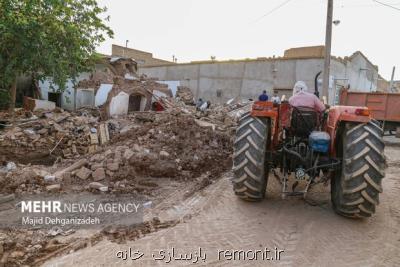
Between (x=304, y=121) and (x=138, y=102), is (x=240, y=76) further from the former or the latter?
(x=304, y=121)

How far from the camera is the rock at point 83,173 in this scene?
6.29 m

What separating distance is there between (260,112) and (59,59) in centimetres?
929

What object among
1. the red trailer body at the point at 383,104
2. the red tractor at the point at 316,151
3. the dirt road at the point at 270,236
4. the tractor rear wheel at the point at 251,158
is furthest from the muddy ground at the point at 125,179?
the red trailer body at the point at 383,104

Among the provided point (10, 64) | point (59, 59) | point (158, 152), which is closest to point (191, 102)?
point (59, 59)

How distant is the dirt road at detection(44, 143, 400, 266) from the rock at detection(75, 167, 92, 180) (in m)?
2.25

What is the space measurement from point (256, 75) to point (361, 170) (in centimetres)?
1818

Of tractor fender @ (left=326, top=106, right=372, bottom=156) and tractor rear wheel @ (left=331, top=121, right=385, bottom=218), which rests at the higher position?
tractor fender @ (left=326, top=106, right=372, bottom=156)

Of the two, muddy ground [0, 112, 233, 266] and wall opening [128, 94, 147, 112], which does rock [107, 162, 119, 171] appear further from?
wall opening [128, 94, 147, 112]

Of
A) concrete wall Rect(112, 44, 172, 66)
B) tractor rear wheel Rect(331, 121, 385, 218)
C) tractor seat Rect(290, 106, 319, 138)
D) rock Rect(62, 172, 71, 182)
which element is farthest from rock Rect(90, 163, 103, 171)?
concrete wall Rect(112, 44, 172, 66)

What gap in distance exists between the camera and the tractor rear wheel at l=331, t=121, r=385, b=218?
4.01 metres

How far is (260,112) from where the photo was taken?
4684 mm

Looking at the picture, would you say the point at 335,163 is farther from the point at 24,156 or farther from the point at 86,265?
the point at 24,156

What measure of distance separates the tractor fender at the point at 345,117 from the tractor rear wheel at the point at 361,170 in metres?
0.11

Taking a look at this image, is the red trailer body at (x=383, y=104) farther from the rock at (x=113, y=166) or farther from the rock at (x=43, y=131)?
the rock at (x=43, y=131)
